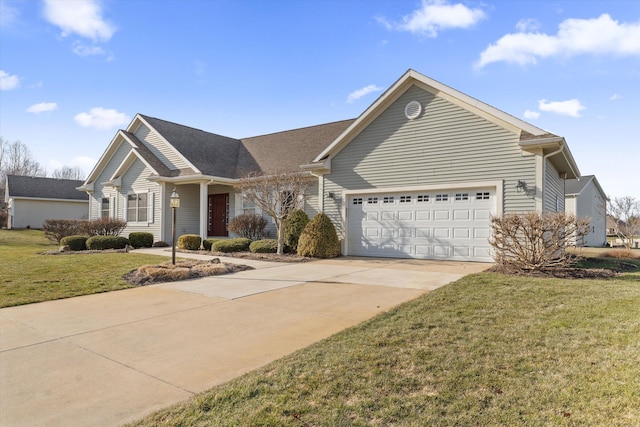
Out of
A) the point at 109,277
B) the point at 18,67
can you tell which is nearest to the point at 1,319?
the point at 109,277

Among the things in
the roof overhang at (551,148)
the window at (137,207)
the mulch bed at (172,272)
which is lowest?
the mulch bed at (172,272)

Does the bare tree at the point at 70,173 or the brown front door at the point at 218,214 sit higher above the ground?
the bare tree at the point at 70,173

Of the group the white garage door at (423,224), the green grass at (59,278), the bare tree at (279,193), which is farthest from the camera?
the bare tree at (279,193)

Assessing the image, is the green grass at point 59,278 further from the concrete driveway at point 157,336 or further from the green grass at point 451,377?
the green grass at point 451,377

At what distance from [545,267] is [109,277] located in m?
10.5

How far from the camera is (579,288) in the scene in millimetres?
6945

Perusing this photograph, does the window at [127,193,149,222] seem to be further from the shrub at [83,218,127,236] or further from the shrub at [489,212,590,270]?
the shrub at [489,212,590,270]

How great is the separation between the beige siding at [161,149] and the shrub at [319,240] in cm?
840

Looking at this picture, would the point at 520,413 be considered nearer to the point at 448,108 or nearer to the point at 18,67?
the point at 448,108

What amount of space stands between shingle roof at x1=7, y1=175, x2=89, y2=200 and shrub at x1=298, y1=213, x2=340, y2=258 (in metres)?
31.8

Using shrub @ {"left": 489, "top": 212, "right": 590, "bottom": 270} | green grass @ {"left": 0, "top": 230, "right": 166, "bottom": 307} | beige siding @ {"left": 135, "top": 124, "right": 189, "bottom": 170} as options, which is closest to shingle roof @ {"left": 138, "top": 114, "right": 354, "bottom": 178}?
beige siding @ {"left": 135, "top": 124, "right": 189, "bottom": 170}

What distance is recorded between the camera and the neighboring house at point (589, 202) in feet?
77.9

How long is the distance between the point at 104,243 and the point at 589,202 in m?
30.9

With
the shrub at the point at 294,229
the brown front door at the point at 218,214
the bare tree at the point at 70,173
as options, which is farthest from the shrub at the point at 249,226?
the bare tree at the point at 70,173
